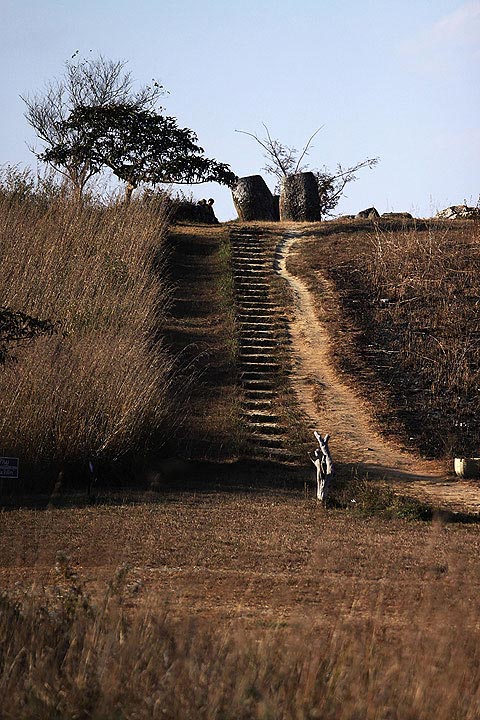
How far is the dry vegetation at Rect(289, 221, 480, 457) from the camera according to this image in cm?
1539

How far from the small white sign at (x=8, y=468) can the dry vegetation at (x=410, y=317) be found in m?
6.63

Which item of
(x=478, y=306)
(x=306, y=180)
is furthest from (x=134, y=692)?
(x=306, y=180)

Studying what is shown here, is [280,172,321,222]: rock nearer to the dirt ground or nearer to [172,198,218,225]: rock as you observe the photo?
[172,198,218,225]: rock

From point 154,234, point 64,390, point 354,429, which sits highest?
point 154,234

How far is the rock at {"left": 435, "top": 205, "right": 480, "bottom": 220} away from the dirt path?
33.8ft

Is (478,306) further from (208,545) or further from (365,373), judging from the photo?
(208,545)

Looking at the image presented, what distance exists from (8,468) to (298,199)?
21.2 m

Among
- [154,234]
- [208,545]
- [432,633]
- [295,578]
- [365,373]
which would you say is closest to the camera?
[432,633]

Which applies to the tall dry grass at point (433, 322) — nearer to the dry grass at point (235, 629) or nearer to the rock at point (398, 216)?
the rock at point (398, 216)

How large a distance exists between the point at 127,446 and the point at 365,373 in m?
5.56

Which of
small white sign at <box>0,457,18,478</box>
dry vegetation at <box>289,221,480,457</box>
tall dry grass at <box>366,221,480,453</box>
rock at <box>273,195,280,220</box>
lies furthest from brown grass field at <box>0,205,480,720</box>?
rock at <box>273,195,280,220</box>

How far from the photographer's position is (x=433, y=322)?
18.8 metres

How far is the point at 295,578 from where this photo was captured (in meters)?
7.05

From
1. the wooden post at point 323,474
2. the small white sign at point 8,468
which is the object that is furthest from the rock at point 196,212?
the small white sign at point 8,468
